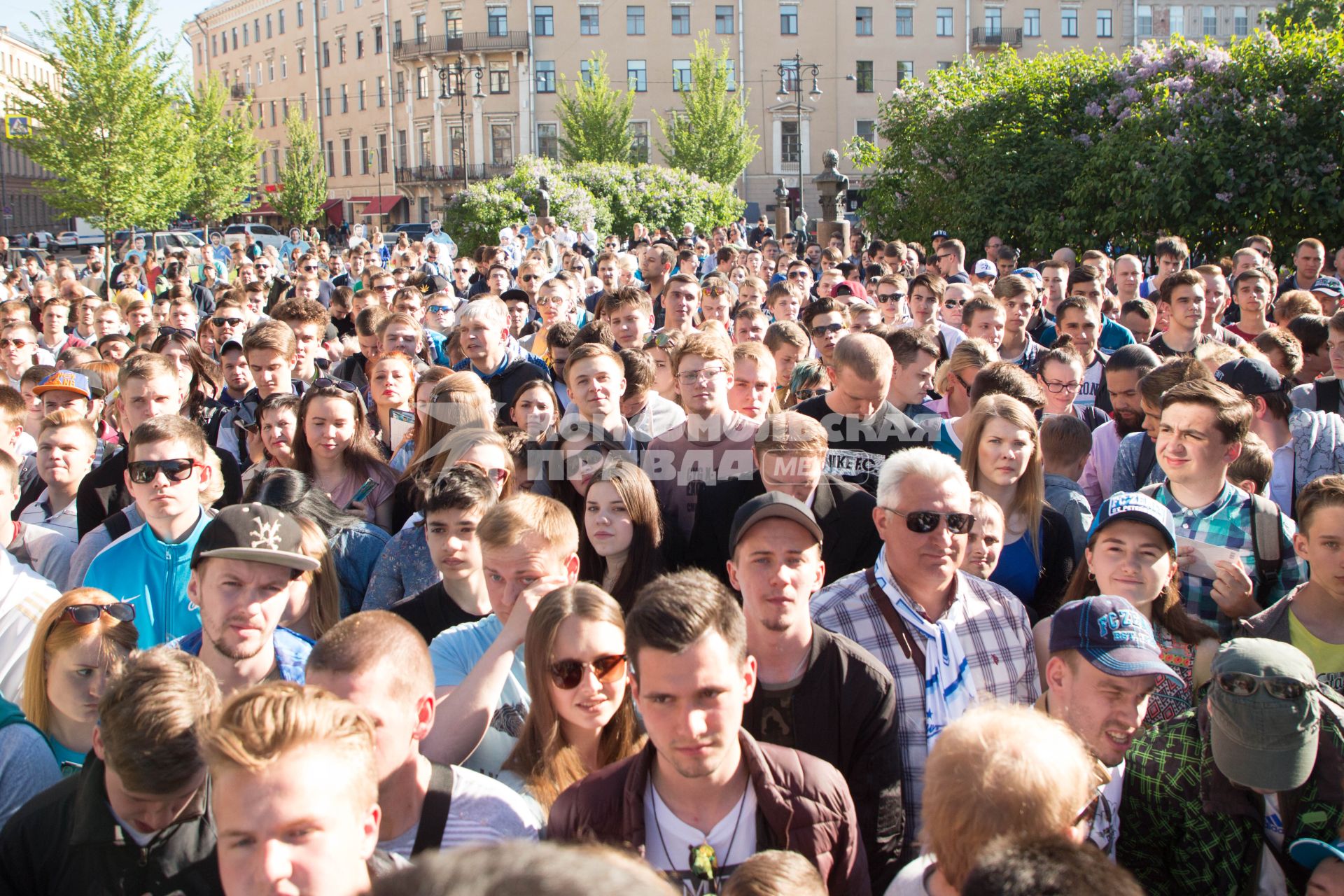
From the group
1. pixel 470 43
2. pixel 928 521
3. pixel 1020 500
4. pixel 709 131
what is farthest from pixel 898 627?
pixel 470 43

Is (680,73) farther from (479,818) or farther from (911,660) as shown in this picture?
(479,818)

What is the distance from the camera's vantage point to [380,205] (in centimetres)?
6600

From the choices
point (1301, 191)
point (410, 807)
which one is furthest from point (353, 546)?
point (1301, 191)

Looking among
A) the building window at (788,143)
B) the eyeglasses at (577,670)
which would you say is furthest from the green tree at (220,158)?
the eyeglasses at (577,670)

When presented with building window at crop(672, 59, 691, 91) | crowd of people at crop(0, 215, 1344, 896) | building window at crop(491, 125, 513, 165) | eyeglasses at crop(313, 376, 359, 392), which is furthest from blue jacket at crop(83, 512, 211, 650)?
building window at crop(491, 125, 513, 165)

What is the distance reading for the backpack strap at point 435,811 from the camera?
2.79 metres

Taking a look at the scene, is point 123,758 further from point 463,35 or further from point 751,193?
point 463,35

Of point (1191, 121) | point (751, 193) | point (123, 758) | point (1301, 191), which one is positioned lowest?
point (123, 758)

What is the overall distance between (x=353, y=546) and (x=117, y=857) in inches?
94.2

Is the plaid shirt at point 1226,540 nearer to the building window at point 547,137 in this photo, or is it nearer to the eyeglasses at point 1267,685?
the eyeglasses at point 1267,685

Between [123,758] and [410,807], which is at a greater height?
[123,758]

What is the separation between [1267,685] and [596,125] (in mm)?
51487

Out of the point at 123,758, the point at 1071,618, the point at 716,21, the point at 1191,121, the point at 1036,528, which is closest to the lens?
the point at 123,758

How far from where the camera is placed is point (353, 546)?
4.96 m
